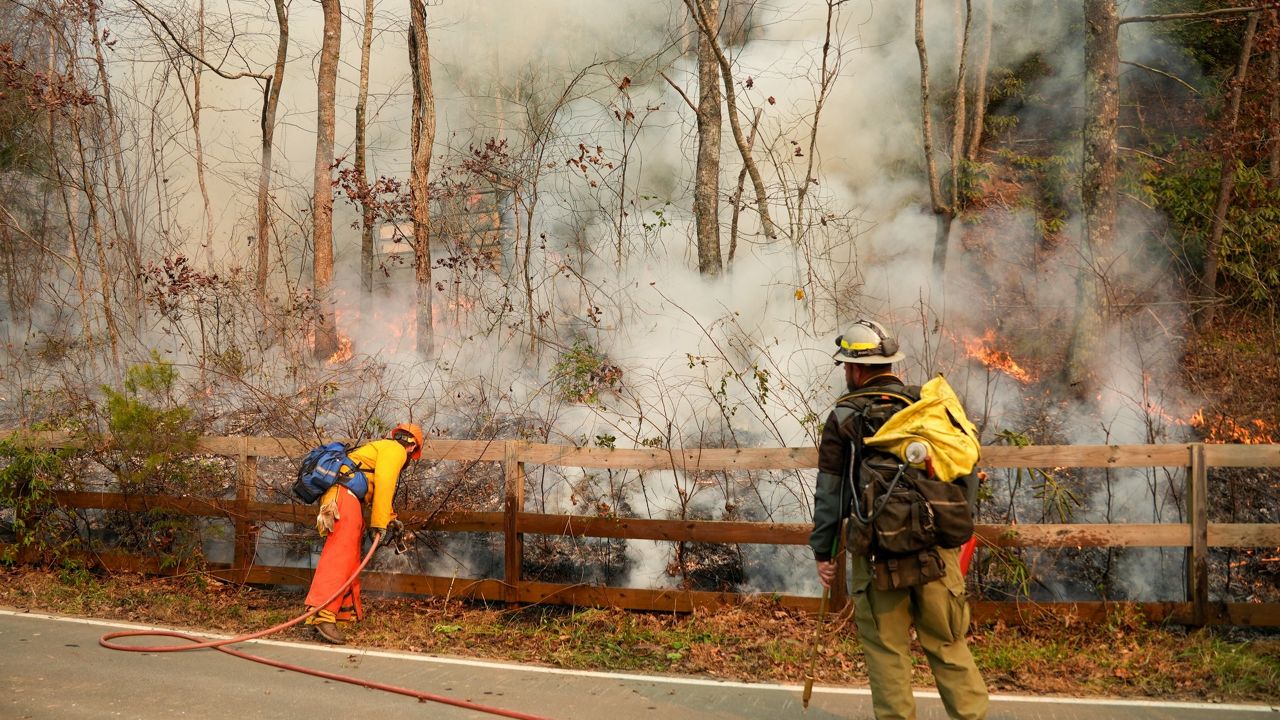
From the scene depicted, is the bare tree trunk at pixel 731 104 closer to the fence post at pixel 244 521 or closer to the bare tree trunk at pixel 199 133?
the fence post at pixel 244 521

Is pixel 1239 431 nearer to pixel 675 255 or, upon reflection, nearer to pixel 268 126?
pixel 675 255

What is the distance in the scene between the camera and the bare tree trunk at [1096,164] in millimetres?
10977

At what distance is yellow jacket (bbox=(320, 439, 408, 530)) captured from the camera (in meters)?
6.55

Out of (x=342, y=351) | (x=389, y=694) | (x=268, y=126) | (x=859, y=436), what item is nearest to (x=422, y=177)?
(x=342, y=351)

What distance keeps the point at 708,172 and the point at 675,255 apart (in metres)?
1.70

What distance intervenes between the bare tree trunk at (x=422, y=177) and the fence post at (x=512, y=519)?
6156mm

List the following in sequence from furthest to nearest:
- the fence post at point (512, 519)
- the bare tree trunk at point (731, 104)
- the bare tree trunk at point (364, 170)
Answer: the bare tree trunk at point (364, 170), the bare tree trunk at point (731, 104), the fence post at point (512, 519)

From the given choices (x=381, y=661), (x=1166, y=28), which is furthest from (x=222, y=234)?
(x=1166, y=28)

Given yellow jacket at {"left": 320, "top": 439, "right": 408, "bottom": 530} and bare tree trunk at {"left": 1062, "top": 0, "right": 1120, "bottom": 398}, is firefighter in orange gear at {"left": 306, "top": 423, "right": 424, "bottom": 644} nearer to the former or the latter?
yellow jacket at {"left": 320, "top": 439, "right": 408, "bottom": 530}

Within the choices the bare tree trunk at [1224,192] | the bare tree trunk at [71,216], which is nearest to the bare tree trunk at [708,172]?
the bare tree trunk at [1224,192]

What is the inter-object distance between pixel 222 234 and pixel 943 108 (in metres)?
13.3

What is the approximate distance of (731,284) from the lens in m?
12.3

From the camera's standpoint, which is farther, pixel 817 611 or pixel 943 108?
pixel 943 108

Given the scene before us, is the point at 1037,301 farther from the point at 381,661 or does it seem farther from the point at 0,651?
the point at 0,651
